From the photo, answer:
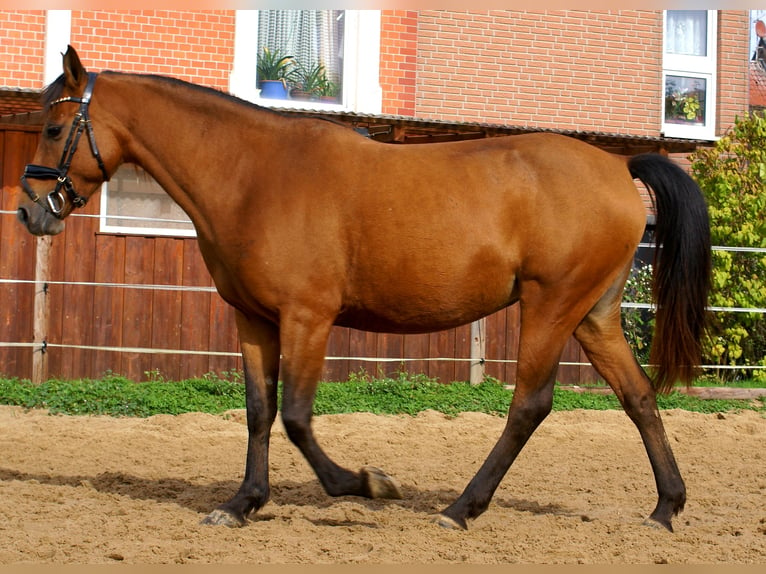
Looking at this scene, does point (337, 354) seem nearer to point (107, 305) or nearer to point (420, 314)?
point (107, 305)

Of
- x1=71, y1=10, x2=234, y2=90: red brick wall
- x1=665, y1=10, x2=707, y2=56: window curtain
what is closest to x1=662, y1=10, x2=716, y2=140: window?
x1=665, y1=10, x2=707, y2=56: window curtain

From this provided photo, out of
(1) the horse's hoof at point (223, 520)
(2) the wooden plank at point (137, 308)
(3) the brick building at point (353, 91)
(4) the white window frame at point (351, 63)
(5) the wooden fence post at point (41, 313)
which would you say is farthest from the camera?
(4) the white window frame at point (351, 63)

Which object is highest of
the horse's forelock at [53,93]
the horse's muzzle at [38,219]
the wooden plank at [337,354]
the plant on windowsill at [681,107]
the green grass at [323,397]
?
the plant on windowsill at [681,107]

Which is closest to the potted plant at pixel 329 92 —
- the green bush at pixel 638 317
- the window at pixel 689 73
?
the green bush at pixel 638 317

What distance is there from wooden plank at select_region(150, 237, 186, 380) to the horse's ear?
5.01m

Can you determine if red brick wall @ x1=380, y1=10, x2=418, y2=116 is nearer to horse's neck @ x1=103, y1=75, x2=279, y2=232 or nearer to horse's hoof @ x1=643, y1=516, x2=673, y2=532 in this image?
horse's neck @ x1=103, y1=75, x2=279, y2=232

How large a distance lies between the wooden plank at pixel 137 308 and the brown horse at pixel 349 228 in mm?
4912

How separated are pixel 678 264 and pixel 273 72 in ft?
22.7

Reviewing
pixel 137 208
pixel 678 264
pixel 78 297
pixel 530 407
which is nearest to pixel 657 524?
pixel 530 407

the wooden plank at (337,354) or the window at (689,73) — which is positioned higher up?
the window at (689,73)

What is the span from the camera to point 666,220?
481 cm

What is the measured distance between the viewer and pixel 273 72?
10492 mm

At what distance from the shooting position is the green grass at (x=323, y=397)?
7.93 metres

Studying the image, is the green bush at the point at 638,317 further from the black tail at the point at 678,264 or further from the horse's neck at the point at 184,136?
the horse's neck at the point at 184,136
